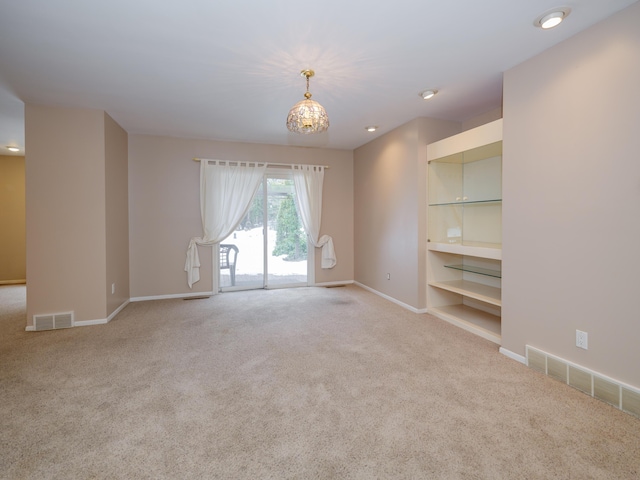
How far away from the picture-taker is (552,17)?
6.63ft

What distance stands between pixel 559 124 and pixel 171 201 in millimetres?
4967

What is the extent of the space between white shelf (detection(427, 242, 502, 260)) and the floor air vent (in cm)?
451

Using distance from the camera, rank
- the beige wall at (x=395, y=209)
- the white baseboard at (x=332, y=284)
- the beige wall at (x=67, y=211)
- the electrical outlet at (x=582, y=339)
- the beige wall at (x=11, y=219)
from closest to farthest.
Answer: the electrical outlet at (x=582, y=339)
the beige wall at (x=67, y=211)
the beige wall at (x=395, y=209)
the white baseboard at (x=332, y=284)
the beige wall at (x=11, y=219)

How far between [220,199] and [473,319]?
412 centimetres

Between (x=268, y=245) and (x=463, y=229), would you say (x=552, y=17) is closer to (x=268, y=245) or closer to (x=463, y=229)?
(x=463, y=229)

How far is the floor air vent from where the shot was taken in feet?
11.6

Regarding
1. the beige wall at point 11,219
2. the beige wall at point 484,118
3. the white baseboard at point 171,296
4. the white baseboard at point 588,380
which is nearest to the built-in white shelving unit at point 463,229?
the beige wall at point 484,118

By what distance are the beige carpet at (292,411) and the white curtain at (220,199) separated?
5.96ft

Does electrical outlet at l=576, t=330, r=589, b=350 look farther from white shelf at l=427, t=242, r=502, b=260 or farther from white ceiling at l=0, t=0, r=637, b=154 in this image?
white ceiling at l=0, t=0, r=637, b=154

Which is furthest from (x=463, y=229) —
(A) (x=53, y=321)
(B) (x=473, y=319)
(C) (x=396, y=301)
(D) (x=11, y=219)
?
(D) (x=11, y=219)

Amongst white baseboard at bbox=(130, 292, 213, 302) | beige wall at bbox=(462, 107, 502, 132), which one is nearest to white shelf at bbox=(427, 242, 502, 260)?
beige wall at bbox=(462, 107, 502, 132)

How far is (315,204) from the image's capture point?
5.58 meters

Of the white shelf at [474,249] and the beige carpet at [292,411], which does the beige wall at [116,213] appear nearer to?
the beige carpet at [292,411]

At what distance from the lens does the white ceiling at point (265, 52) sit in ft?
6.54
